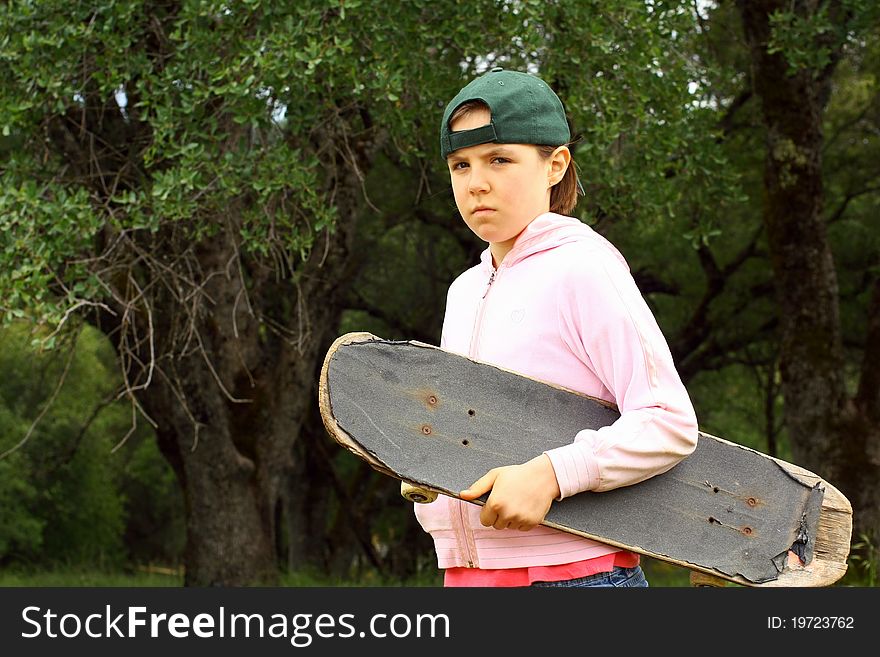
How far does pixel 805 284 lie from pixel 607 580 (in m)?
7.80

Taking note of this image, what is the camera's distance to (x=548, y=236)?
6.40ft

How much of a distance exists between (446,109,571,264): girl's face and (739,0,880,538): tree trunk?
748 cm

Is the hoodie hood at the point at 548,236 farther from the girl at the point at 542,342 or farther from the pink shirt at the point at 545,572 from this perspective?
the pink shirt at the point at 545,572

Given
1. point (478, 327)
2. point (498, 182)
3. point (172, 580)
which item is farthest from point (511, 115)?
point (172, 580)

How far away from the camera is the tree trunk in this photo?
8758mm

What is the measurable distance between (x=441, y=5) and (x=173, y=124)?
1766 millimetres

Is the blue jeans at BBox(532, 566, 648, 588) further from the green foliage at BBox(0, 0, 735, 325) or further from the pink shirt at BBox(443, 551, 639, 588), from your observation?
the green foliage at BBox(0, 0, 735, 325)

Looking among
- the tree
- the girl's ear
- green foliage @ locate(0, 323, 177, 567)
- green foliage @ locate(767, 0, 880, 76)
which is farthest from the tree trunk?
green foliage @ locate(0, 323, 177, 567)

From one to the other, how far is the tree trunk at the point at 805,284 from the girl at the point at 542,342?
746 cm

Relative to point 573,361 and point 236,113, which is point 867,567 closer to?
point 236,113

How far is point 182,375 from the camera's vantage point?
8398 mm

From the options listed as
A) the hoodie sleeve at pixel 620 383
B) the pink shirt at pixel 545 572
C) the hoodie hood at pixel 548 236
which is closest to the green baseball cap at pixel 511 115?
the hoodie hood at pixel 548 236

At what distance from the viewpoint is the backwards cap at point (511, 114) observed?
1880 mm
